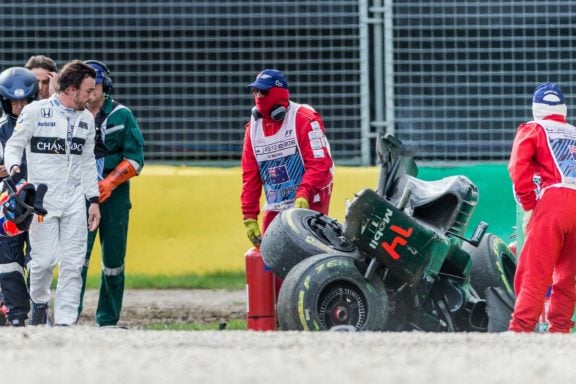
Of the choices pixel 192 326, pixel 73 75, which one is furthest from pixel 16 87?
pixel 192 326

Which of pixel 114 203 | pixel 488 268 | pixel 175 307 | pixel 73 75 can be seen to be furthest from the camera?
pixel 175 307

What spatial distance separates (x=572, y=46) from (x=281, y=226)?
5004 millimetres

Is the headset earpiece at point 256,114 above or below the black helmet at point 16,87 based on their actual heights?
below

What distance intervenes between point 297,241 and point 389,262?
616mm

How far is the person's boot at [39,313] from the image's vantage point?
8719 millimetres

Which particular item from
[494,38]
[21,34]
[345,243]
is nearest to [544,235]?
[345,243]

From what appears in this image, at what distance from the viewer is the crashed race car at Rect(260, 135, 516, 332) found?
7996mm

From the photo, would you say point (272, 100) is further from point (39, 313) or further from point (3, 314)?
point (3, 314)

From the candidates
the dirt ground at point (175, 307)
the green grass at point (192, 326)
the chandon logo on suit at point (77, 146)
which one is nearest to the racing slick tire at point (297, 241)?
the green grass at point (192, 326)

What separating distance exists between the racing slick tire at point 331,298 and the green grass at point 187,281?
4.34 m

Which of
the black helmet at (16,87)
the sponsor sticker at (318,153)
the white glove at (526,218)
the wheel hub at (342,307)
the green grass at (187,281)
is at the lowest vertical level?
the green grass at (187,281)

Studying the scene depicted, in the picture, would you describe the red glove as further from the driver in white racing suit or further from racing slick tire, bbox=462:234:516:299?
racing slick tire, bbox=462:234:516:299

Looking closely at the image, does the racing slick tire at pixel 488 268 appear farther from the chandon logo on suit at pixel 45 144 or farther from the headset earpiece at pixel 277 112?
the chandon logo on suit at pixel 45 144

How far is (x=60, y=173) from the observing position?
852 cm
